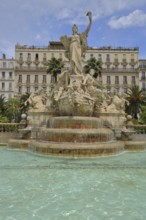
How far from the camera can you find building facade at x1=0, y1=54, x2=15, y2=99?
65438 mm

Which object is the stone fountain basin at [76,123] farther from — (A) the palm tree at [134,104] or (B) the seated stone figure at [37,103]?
(A) the palm tree at [134,104]

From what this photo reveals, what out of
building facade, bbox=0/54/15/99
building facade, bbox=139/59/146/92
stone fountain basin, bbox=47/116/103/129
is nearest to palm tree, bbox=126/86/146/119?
building facade, bbox=139/59/146/92

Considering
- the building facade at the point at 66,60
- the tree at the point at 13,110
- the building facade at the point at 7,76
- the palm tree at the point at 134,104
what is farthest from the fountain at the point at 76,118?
the building facade at the point at 7,76

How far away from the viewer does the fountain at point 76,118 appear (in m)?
11.8

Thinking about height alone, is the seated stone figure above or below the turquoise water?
above

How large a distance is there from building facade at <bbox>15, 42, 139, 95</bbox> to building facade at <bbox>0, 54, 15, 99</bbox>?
1.18m

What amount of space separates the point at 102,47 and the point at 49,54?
15.8 meters

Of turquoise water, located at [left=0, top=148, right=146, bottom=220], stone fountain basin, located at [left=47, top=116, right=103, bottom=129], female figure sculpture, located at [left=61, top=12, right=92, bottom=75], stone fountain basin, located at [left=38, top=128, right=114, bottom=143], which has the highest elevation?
female figure sculpture, located at [left=61, top=12, right=92, bottom=75]

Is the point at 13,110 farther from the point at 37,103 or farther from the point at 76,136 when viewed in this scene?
the point at 76,136

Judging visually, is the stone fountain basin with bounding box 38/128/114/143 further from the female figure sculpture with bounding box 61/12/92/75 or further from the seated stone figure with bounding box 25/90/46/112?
the female figure sculpture with bounding box 61/12/92/75

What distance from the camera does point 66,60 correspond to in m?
65.5

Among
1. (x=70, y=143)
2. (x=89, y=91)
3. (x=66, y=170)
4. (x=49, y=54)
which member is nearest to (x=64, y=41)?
(x=89, y=91)

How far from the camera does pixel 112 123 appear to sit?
677 inches

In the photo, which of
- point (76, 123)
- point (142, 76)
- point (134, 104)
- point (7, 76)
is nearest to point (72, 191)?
point (76, 123)
